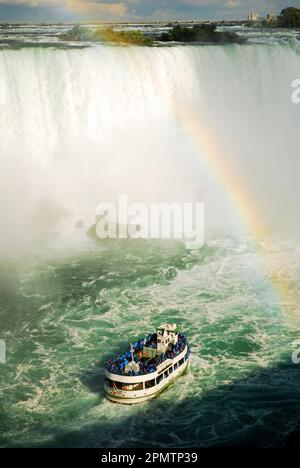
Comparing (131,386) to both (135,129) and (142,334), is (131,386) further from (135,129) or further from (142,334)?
(135,129)

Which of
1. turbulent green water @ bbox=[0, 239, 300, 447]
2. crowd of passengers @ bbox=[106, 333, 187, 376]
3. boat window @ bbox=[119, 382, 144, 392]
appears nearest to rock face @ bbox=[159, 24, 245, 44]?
turbulent green water @ bbox=[0, 239, 300, 447]

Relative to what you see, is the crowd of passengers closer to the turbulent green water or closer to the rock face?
the turbulent green water

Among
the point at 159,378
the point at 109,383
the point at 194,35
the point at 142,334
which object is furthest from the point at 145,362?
the point at 194,35

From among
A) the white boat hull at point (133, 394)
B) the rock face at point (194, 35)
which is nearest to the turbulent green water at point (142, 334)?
the white boat hull at point (133, 394)

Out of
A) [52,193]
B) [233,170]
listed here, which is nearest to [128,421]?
[52,193]

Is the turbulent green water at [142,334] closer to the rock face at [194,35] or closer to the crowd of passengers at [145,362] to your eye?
the crowd of passengers at [145,362]
